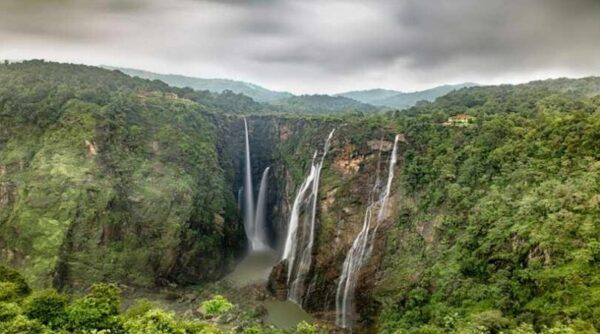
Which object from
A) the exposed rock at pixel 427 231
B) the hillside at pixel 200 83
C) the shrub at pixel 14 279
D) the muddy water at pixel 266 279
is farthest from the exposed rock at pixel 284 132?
the hillside at pixel 200 83

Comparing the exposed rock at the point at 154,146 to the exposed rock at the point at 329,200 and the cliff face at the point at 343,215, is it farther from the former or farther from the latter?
the exposed rock at the point at 329,200

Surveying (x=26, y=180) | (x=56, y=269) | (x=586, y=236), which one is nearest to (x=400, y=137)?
(x=586, y=236)

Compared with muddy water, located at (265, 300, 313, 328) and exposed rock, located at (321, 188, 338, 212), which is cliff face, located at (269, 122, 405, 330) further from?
muddy water, located at (265, 300, 313, 328)

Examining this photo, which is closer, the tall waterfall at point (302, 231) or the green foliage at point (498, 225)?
the green foliage at point (498, 225)

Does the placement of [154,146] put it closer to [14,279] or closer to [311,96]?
[14,279]

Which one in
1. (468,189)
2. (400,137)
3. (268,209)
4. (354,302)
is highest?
(400,137)

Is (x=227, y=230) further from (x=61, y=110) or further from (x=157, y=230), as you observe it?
(x=61, y=110)

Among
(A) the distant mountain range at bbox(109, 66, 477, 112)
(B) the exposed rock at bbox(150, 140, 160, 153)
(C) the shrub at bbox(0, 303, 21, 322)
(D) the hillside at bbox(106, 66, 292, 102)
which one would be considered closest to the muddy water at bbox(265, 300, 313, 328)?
(C) the shrub at bbox(0, 303, 21, 322)
